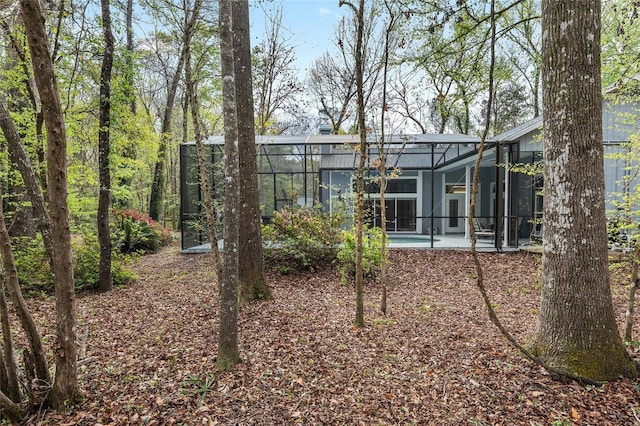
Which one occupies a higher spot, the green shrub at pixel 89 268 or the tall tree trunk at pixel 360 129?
the tall tree trunk at pixel 360 129

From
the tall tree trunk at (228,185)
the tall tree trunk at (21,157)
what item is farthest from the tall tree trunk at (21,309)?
the tall tree trunk at (21,157)

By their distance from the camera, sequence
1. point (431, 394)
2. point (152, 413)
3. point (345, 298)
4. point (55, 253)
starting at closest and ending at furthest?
point (55, 253)
point (152, 413)
point (431, 394)
point (345, 298)

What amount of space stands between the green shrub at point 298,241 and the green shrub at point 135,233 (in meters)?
4.43

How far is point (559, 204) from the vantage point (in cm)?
248

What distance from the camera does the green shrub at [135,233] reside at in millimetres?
9406

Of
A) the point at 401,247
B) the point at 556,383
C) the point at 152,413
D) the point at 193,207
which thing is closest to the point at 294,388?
the point at 152,413

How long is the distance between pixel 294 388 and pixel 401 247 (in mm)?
7164

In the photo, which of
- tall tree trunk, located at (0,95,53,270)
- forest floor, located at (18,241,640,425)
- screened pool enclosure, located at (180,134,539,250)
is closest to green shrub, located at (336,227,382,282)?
screened pool enclosure, located at (180,134,539,250)

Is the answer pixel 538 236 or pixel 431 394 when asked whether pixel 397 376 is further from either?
pixel 538 236

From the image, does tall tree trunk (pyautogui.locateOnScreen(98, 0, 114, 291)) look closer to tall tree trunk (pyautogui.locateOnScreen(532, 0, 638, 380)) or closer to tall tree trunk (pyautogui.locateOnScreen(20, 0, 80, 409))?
tall tree trunk (pyautogui.locateOnScreen(20, 0, 80, 409))

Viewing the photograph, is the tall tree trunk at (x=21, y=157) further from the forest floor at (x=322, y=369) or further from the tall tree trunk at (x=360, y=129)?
the tall tree trunk at (x=360, y=129)

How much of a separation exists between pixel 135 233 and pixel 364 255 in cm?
693

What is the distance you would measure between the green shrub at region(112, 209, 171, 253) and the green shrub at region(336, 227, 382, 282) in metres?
6.07

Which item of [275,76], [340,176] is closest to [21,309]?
[340,176]
